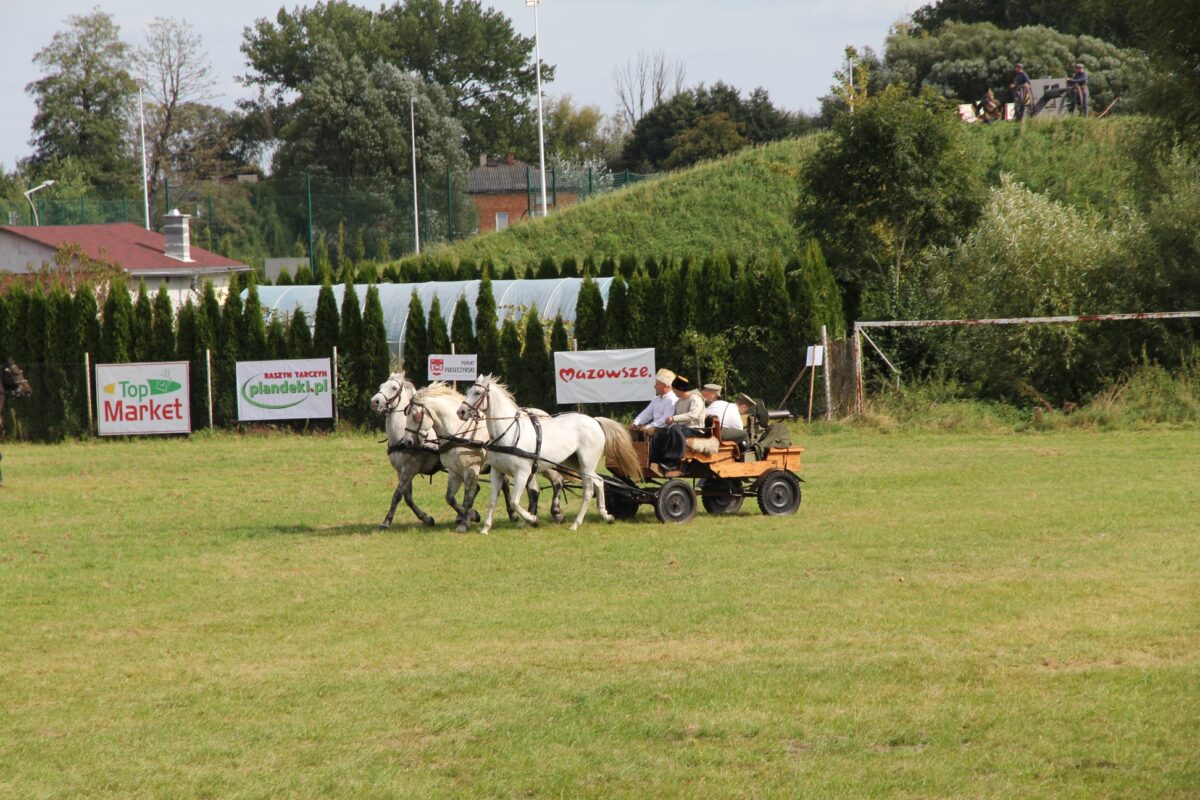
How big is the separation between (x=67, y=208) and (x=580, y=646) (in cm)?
5771

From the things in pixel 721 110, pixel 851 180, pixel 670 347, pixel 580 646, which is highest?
pixel 721 110

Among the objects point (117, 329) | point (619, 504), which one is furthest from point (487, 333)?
point (619, 504)

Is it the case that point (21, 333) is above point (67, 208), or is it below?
below

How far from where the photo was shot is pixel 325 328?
30547 mm

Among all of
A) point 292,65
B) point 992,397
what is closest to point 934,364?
point 992,397

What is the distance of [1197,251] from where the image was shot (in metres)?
28.0

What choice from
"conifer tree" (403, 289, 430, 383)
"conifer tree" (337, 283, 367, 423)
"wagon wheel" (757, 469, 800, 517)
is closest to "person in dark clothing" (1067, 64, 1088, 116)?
"conifer tree" (403, 289, 430, 383)

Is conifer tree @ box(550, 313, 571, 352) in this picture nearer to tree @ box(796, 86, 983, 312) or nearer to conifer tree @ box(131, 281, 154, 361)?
Result: tree @ box(796, 86, 983, 312)

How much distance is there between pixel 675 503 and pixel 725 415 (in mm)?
1148

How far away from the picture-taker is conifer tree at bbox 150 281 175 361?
30781mm

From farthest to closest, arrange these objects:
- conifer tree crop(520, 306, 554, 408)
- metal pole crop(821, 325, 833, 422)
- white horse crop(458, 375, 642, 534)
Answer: conifer tree crop(520, 306, 554, 408) < metal pole crop(821, 325, 833, 422) < white horse crop(458, 375, 642, 534)

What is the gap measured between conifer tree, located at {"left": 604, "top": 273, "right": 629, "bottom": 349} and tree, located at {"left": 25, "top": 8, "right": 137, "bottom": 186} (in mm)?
59230

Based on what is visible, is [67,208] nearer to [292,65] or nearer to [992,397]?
[292,65]

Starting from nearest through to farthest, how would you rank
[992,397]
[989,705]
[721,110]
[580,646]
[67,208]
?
[989,705]
[580,646]
[992,397]
[67,208]
[721,110]
